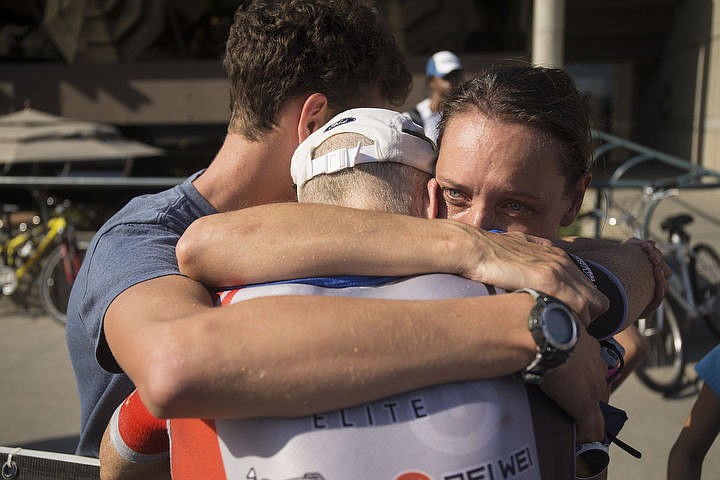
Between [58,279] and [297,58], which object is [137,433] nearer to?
[297,58]

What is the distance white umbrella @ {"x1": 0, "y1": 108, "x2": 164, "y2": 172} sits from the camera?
8.48 m

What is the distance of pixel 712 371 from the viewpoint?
1.91m

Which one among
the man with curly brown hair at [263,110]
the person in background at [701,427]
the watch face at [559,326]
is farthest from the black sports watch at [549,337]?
the person in background at [701,427]

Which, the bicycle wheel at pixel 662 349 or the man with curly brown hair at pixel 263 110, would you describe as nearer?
the man with curly brown hair at pixel 263 110

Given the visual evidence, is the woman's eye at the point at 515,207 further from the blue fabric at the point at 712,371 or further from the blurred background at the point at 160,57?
the blurred background at the point at 160,57

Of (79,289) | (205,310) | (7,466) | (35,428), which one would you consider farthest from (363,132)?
(35,428)

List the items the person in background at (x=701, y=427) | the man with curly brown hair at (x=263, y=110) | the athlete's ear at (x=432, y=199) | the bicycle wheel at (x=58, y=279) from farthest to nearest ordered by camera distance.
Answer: the bicycle wheel at (x=58, y=279) → the person in background at (x=701, y=427) → the man with curly brown hair at (x=263, y=110) → the athlete's ear at (x=432, y=199)

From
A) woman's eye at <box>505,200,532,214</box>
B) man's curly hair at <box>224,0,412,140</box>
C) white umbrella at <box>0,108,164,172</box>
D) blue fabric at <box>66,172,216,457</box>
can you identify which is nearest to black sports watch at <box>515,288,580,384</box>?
woman's eye at <box>505,200,532,214</box>

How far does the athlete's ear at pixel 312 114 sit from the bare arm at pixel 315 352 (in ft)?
3.43

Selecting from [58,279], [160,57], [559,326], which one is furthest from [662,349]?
[160,57]

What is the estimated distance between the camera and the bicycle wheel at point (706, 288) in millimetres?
5236

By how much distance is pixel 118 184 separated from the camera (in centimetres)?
588

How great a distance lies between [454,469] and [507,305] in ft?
0.93

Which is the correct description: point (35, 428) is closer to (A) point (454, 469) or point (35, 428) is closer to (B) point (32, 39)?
(A) point (454, 469)
